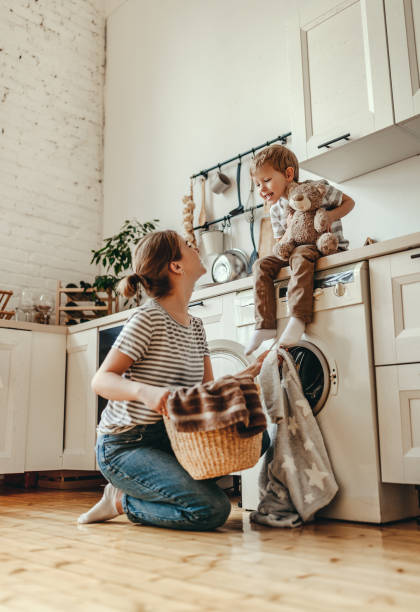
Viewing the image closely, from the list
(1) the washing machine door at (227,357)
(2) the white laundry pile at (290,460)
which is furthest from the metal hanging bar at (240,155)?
(2) the white laundry pile at (290,460)

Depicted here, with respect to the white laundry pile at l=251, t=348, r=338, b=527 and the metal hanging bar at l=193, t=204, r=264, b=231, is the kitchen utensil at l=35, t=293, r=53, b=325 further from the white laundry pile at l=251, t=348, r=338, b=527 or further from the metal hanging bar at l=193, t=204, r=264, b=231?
the white laundry pile at l=251, t=348, r=338, b=527

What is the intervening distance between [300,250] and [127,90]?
2.69 metres

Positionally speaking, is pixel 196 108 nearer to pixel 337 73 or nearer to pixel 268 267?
pixel 337 73

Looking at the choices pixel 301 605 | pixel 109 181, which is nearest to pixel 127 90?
pixel 109 181

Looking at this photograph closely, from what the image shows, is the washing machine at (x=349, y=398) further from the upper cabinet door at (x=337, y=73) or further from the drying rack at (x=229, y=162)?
the drying rack at (x=229, y=162)

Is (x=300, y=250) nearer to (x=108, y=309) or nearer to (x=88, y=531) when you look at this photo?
(x=88, y=531)

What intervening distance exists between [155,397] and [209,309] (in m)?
0.93

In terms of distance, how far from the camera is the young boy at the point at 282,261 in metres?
1.89

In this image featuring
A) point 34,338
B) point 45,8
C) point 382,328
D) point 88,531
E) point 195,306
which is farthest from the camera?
point 45,8

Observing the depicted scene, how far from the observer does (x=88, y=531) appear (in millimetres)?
1624

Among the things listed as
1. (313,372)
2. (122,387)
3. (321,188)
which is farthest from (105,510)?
(321,188)

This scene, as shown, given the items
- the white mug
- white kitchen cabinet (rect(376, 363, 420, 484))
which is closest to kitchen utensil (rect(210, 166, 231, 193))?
the white mug

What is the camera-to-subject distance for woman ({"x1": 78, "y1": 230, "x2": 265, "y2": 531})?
1.58 meters

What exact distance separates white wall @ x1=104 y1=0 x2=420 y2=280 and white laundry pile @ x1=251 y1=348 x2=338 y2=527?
3.09 ft
